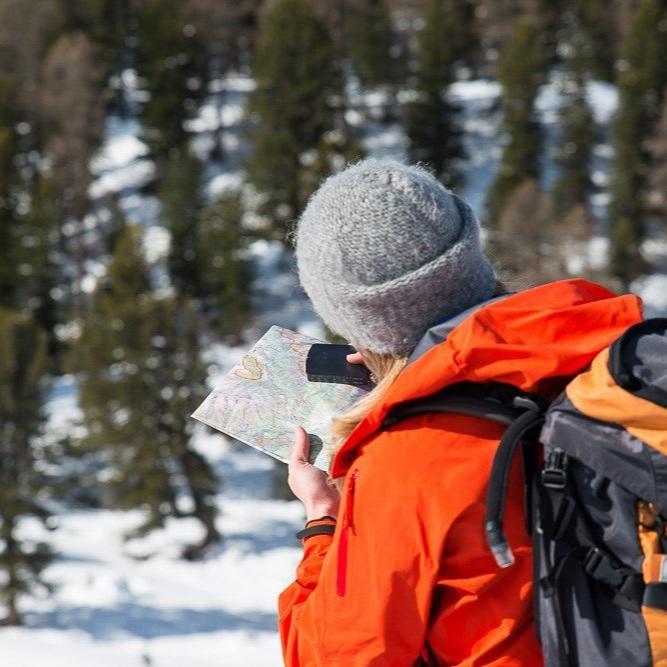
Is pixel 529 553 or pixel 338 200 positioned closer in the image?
pixel 529 553

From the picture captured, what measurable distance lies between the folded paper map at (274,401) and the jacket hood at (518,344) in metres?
0.56

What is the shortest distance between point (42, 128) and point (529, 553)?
42285 millimetres

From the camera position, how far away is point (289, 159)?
127 ft

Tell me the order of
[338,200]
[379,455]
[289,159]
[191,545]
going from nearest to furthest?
[379,455]
[338,200]
[191,545]
[289,159]

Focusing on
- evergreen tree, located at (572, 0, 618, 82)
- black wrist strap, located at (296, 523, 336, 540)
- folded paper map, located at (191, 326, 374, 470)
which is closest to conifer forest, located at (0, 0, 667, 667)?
evergreen tree, located at (572, 0, 618, 82)

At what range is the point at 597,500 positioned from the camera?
1.55m

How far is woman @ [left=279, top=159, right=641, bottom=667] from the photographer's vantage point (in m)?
1.58

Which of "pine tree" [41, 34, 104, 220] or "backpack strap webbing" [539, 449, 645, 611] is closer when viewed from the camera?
"backpack strap webbing" [539, 449, 645, 611]

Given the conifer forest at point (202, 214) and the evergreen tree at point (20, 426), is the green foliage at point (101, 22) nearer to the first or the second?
the conifer forest at point (202, 214)

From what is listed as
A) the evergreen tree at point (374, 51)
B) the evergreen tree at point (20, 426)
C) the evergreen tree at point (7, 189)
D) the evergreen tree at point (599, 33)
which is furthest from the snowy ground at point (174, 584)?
the evergreen tree at point (599, 33)

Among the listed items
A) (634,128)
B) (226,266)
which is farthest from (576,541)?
(634,128)

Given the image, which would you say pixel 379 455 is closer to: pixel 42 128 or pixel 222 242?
pixel 222 242

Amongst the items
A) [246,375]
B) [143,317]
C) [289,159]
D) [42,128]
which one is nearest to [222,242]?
[289,159]

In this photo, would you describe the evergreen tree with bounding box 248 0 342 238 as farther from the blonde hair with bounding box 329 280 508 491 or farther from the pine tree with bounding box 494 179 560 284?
the blonde hair with bounding box 329 280 508 491
